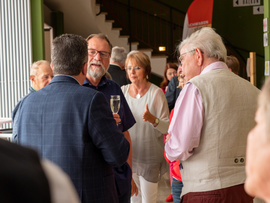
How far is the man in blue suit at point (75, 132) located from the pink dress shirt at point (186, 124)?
1.12 feet

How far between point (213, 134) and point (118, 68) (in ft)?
10.5

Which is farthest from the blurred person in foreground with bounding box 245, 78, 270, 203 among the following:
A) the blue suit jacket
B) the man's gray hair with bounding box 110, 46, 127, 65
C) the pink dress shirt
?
the man's gray hair with bounding box 110, 46, 127, 65

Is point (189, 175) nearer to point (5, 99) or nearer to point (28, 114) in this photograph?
point (28, 114)

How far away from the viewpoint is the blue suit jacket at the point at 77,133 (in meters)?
2.11

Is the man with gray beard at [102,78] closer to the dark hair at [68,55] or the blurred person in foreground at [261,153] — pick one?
the dark hair at [68,55]

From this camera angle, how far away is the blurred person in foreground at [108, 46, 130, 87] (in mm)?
5324

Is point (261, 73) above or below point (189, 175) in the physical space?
above

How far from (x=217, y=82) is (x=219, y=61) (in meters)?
0.20

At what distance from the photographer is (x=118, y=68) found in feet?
17.8

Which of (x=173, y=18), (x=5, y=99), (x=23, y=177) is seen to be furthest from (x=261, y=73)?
(x=23, y=177)

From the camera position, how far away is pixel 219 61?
254 centimetres

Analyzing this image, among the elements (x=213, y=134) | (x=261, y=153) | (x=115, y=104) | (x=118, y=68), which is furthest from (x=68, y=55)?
(x=118, y=68)

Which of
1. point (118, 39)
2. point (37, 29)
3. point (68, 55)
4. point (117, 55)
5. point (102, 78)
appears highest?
point (118, 39)

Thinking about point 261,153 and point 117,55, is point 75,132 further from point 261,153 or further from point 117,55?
point 117,55
